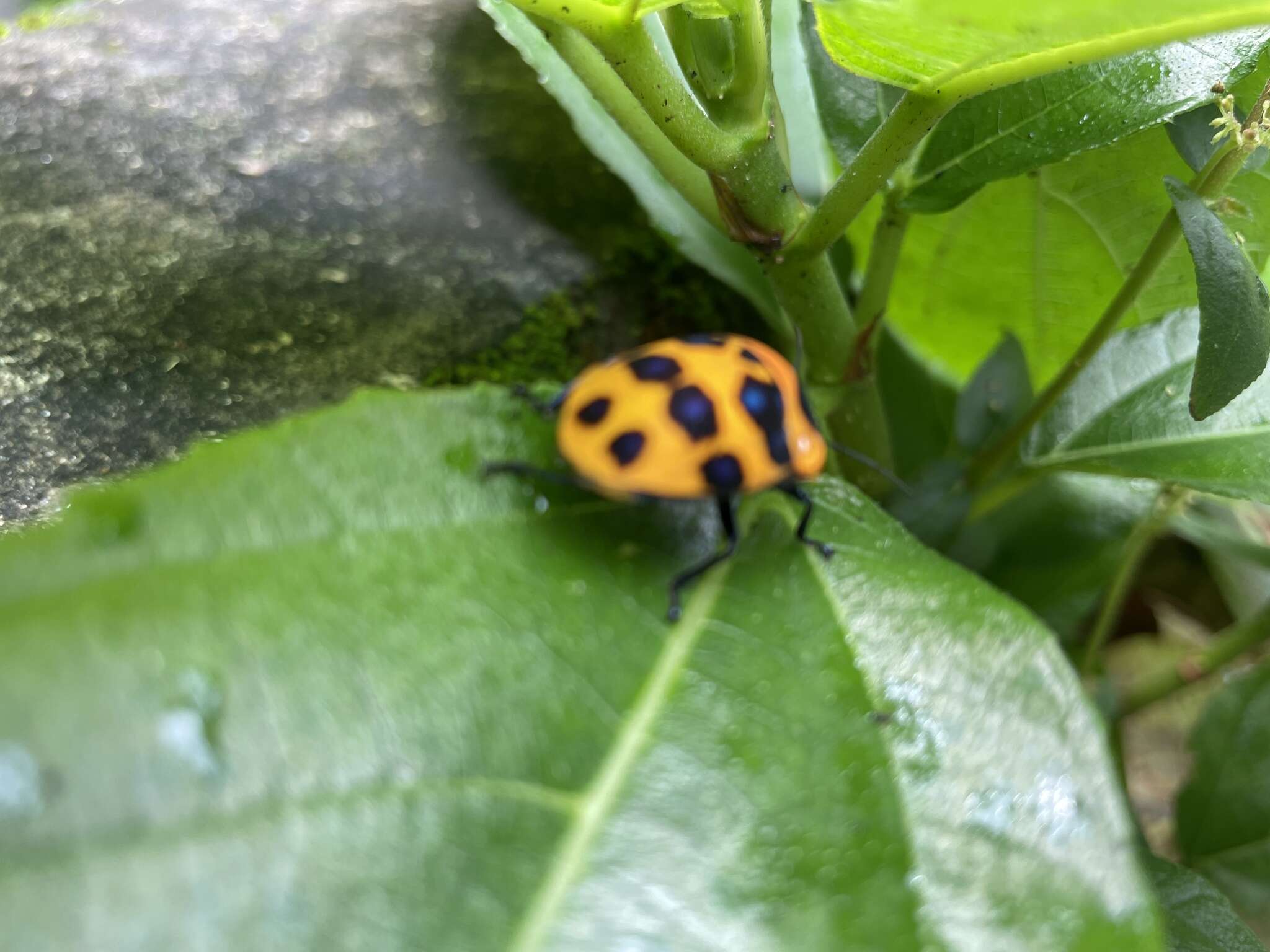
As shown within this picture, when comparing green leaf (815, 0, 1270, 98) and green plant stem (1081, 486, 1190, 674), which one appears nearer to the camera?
green leaf (815, 0, 1270, 98)

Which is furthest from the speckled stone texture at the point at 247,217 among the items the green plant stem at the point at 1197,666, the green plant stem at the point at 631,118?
the green plant stem at the point at 1197,666

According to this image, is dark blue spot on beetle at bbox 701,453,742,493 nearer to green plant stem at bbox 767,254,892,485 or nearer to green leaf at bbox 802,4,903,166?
green plant stem at bbox 767,254,892,485

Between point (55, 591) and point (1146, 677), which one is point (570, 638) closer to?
point (55, 591)

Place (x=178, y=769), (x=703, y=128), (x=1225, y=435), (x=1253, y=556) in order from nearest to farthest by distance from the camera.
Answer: (x=178, y=769)
(x=703, y=128)
(x=1225, y=435)
(x=1253, y=556)

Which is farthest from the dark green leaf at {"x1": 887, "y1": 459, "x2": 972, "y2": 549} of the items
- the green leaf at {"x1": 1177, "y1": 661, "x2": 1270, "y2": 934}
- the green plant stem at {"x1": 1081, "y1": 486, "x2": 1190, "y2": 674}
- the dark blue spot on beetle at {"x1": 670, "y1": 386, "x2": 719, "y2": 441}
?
the green leaf at {"x1": 1177, "y1": 661, "x2": 1270, "y2": 934}

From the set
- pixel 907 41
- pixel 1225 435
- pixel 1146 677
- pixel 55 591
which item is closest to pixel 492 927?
pixel 55 591

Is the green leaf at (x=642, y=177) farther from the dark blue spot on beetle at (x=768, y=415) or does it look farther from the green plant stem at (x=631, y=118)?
the dark blue spot on beetle at (x=768, y=415)

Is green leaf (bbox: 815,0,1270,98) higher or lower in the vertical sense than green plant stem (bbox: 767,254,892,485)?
higher
